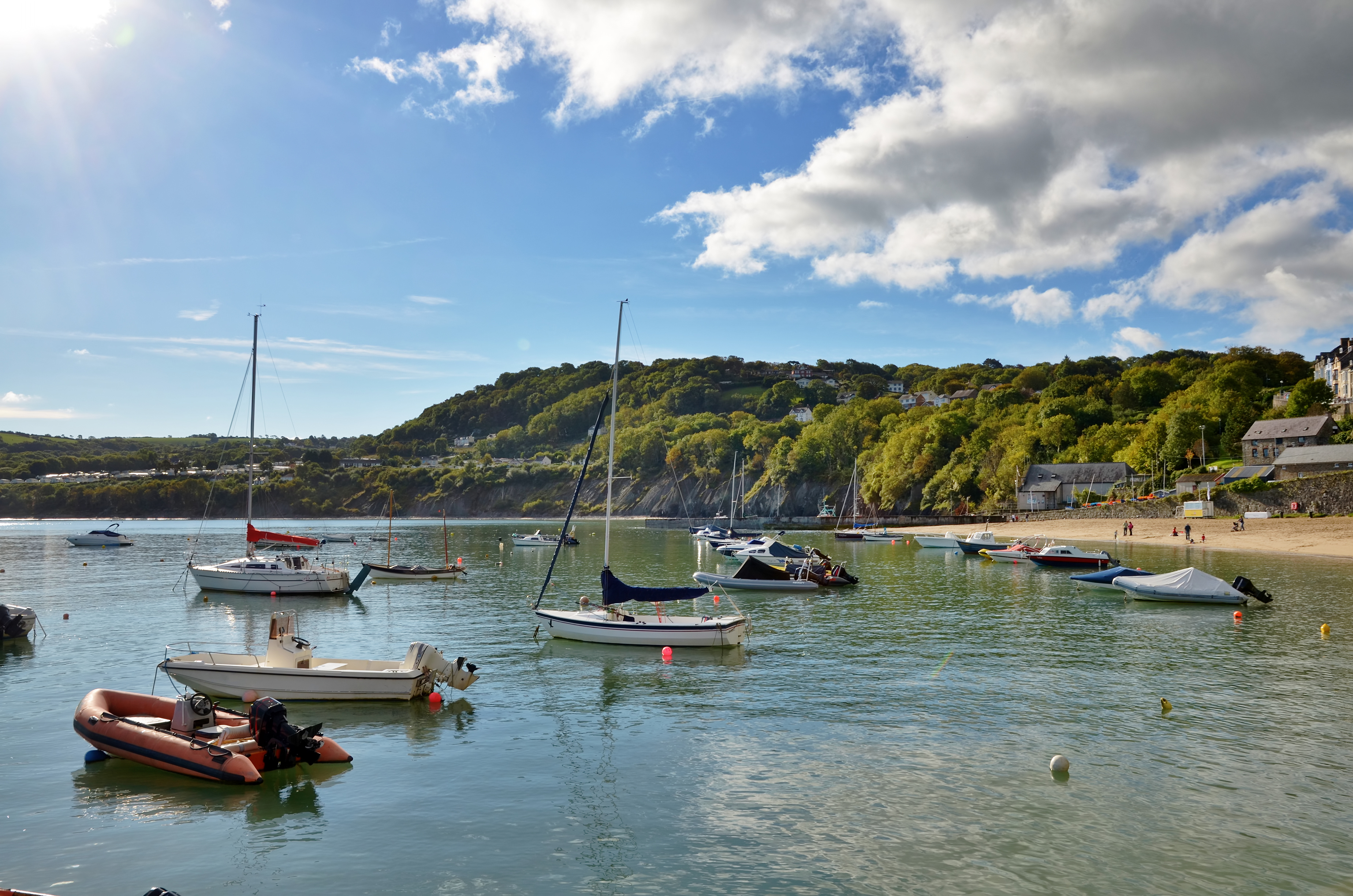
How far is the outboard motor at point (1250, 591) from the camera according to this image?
39.0m

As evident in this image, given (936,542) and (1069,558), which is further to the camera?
(936,542)

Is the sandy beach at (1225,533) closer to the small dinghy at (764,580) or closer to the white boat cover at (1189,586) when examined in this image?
the white boat cover at (1189,586)

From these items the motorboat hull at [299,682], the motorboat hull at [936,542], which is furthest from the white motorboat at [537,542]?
the motorboat hull at [299,682]

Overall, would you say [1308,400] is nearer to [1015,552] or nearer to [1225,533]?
[1225,533]

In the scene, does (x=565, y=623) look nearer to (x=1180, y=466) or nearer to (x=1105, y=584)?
(x=1105, y=584)

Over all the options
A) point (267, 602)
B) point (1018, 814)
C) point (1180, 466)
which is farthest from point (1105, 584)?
point (1180, 466)

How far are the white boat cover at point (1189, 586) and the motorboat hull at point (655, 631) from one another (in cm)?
2525

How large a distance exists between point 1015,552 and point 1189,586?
26.2m

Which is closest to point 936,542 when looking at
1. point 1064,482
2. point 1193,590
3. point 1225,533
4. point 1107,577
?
point 1225,533

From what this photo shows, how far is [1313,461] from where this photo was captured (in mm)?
93000

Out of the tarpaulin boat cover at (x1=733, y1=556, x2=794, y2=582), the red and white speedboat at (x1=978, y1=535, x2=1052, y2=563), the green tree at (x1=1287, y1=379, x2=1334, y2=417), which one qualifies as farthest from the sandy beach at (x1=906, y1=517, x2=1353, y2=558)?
the green tree at (x1=1287, y1=379, x2=1334, y2=417)

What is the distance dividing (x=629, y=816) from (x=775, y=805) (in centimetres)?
269

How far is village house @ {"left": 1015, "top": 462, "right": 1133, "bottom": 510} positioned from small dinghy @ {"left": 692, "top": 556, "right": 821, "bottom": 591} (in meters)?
83.8

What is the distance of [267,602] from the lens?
148 feet
